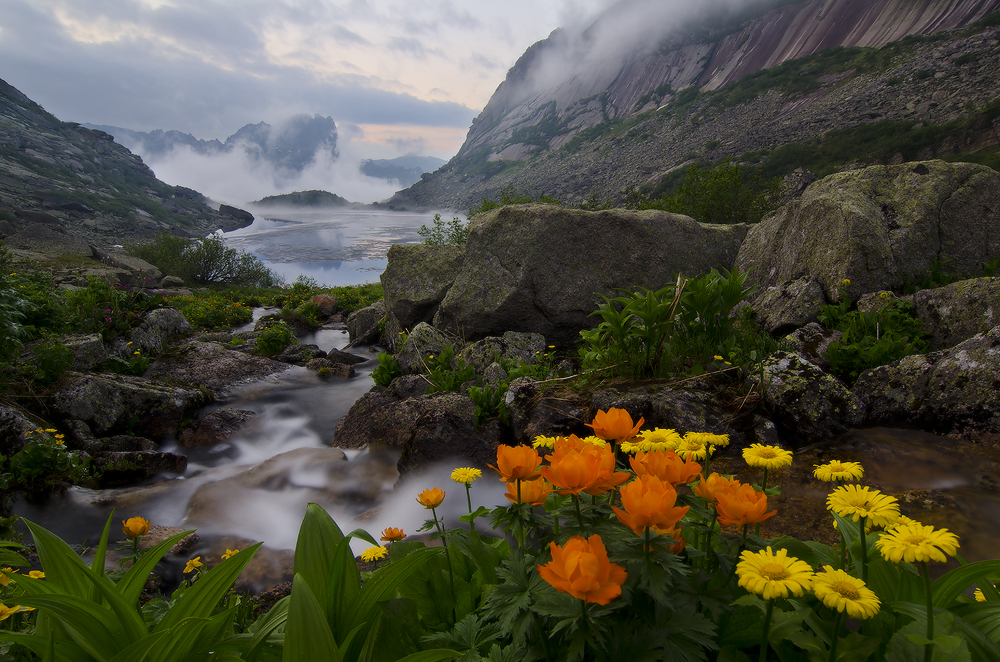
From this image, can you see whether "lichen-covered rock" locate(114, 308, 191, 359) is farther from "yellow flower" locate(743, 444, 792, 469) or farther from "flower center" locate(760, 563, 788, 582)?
"flower center" locate(760, 563, 788, 582)

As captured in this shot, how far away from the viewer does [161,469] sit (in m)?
5.53

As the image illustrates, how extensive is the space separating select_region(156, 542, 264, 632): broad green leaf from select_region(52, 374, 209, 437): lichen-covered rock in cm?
622

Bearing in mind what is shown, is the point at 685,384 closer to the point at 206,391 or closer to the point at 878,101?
the point at 206,391

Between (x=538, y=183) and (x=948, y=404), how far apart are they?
116 m

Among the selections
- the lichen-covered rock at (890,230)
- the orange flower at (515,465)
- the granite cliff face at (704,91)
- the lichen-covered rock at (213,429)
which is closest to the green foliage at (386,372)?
the lichen-covered rock at (213,429)

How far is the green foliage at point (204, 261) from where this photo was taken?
24844 millimetres

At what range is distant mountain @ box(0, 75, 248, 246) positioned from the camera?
65.6 m

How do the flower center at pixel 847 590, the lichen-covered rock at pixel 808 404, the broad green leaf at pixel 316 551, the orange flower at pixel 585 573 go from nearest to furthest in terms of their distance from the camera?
the orange flower at pixel 585 573 → the flower center at pixel 847 590 → the broad green leaf at pixel 316 551 → the lichen-covered rock at pixel 808 404

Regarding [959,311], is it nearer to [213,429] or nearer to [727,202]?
[213,429]

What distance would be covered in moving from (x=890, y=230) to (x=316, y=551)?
328 inches

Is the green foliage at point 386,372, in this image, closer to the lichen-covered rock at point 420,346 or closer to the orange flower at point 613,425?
the lichen-covered rock at point 420,346

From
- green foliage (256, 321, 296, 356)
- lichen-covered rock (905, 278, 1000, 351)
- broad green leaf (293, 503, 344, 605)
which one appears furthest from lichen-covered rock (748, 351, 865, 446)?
green foliage (256, 321, 296, 356)

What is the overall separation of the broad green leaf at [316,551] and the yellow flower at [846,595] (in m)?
1.44

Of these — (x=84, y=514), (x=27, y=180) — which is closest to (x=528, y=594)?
(x=84, y=514)
